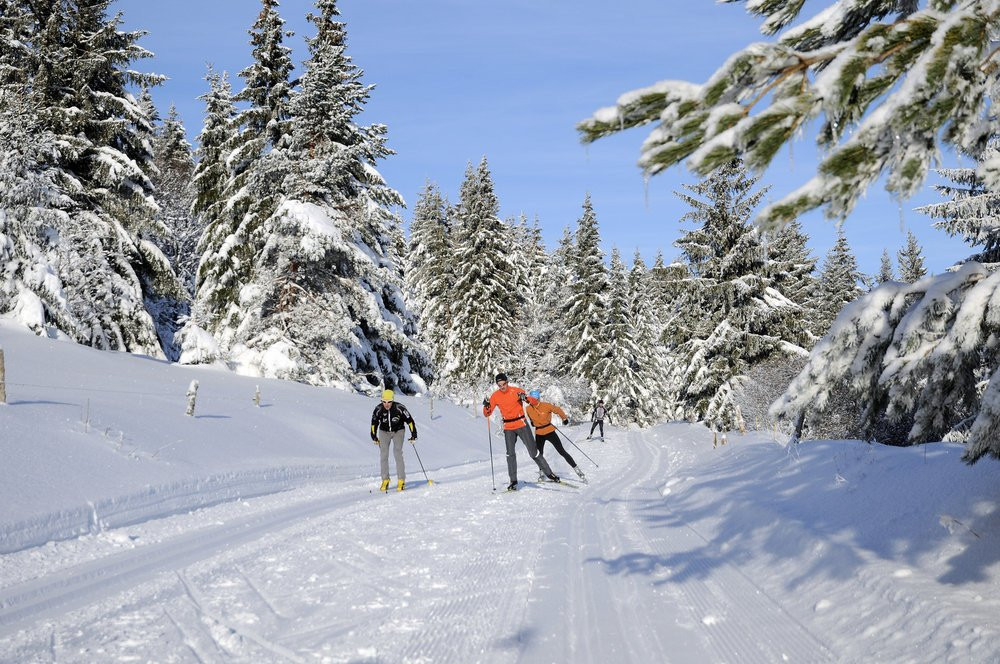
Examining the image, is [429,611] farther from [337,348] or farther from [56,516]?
[337,348]

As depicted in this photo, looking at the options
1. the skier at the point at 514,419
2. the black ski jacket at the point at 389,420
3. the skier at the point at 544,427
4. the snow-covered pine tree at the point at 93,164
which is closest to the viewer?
the skier at the point at 514,419

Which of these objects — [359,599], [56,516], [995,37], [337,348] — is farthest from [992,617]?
[337,348]

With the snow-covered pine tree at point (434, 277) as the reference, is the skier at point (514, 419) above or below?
below

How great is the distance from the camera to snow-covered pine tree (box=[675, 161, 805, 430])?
1055 inches

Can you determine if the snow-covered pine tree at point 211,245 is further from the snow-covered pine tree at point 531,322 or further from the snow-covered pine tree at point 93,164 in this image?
the snow-covered pine tree at point 531,322

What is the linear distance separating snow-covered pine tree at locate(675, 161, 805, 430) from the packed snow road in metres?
19.4

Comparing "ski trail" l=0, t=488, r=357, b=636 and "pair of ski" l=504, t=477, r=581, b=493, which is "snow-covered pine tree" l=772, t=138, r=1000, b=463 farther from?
"pair of ski" l=504, t=477, r=581, b=493

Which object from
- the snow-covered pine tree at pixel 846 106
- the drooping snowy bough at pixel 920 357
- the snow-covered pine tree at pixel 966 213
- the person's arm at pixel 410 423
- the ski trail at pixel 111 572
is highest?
the snow-covered pine tree at pixel 966 213

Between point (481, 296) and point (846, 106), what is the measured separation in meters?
41.0

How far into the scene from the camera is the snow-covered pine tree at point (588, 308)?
44.1 metres

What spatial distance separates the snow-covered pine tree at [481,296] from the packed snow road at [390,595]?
3368 cm

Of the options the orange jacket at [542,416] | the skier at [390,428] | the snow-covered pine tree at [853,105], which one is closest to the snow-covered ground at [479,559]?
the skier at [390,428]

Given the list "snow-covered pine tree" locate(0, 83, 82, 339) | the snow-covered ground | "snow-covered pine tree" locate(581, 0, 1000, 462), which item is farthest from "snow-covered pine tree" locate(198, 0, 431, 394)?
"snow-covered pine tree" locate(581, 0, 1000, 462)

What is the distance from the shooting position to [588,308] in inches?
1741
